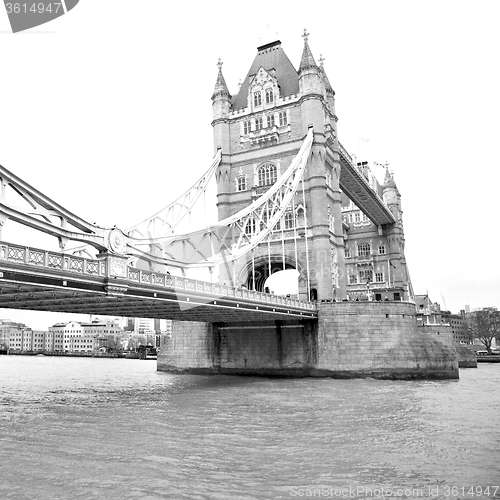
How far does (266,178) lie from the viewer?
4350cm

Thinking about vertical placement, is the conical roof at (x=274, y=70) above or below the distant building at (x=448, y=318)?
above

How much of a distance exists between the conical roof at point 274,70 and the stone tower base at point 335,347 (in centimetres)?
2002

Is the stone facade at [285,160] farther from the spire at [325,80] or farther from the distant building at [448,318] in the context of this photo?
the distant building at [448,318]

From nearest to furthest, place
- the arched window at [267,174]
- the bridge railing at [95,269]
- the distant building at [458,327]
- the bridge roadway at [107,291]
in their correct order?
the bridge railing at [95,269] → the bridge roadway at [107,291] → the arched window at [267,174] → the distant building at [458,327]

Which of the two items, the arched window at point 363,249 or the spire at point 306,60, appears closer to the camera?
the spire at point 306,60

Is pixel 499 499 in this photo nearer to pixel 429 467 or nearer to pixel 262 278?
pixel 429 467

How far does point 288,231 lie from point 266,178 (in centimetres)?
503

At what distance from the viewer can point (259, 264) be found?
4325 cm

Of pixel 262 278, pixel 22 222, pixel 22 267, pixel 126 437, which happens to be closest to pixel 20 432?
pixel 126 437

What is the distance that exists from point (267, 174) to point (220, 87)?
9305 mm

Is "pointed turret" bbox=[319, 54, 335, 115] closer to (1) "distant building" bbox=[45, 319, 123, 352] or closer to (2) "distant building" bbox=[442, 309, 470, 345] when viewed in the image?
(2) "distant building" bbox=[442, 309, 470, 345]

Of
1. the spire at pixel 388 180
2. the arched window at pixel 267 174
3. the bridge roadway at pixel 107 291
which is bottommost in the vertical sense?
the bridge roadway at pixel 107 291

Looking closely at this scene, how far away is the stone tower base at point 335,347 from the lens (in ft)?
111

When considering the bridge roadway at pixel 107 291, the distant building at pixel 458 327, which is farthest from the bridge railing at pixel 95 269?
the distant building at pixel 458 327
